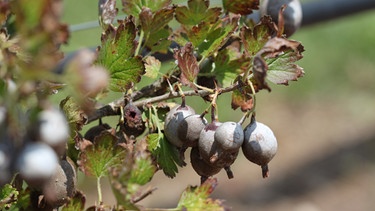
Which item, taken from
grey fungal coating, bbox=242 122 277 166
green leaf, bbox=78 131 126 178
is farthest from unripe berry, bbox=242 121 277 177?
green leaf, bbox=78 131 126 178

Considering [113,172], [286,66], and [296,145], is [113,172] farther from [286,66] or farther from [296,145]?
[296,145]

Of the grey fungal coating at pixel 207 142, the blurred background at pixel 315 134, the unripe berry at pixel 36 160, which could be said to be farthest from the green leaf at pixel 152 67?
the blurred background at pixel 315 134

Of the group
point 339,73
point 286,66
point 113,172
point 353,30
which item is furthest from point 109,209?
point 353,30

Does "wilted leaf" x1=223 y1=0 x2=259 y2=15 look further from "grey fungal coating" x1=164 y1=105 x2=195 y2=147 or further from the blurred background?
the blurred background

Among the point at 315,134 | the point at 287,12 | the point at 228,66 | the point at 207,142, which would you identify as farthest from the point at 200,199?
the point at 315,134

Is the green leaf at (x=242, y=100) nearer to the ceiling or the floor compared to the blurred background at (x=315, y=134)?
nearer to the ceiling

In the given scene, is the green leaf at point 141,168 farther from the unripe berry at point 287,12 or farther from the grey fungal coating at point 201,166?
the unripe berry at point 287,12

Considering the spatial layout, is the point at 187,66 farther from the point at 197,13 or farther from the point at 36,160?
the point at 36,160
